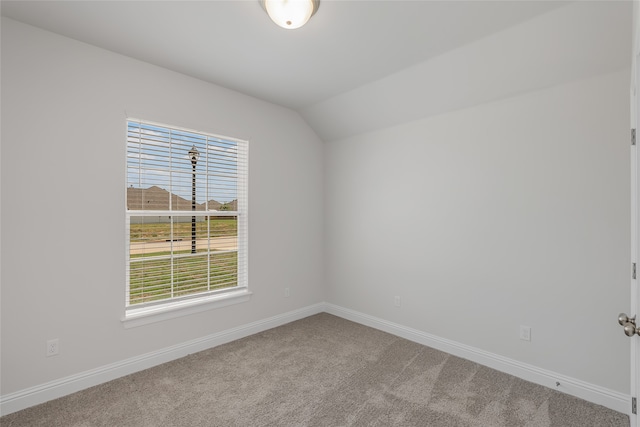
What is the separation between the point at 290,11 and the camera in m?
1.88

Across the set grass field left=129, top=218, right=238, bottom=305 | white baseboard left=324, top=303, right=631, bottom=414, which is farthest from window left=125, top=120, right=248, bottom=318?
white baseboard left=324, top=303, right=631, bottom=414

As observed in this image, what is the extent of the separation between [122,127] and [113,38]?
644 mm

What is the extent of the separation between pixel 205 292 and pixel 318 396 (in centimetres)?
152

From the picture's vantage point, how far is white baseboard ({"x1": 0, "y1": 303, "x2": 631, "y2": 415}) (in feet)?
6.95

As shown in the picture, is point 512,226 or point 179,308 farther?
point 179,308

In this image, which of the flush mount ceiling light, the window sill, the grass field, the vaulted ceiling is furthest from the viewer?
the grass field

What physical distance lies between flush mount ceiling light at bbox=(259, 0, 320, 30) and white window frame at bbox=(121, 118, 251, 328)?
1465 mm

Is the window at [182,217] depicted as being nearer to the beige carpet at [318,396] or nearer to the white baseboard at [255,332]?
the white baseboard at [255,332]

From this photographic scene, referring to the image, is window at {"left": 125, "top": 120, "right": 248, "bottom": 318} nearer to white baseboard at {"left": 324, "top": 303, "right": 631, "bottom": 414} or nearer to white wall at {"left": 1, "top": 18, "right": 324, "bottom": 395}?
white wall at {"left": 1, "top": 18, "right": 324, "bottom": 395}

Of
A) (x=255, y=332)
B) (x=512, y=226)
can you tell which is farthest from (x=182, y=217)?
(x=512, y=226)

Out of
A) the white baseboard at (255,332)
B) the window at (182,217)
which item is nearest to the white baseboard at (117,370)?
the white baseboard at (255,332)

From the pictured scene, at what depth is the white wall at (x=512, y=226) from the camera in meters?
2.17

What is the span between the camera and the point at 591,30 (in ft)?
6.50

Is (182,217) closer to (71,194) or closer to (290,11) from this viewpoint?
(71,194)
